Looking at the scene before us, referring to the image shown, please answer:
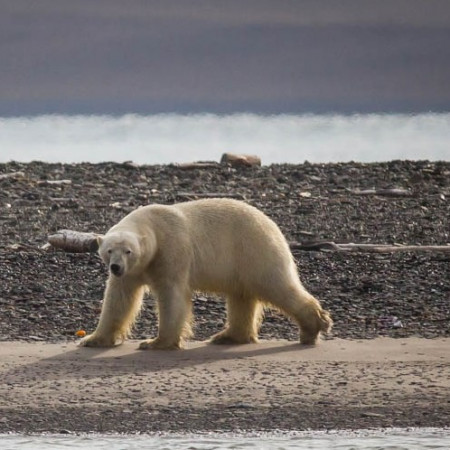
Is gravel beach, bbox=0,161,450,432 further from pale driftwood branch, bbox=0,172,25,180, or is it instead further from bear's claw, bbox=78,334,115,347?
pale driftwood branch, bbox=0,172,25,180

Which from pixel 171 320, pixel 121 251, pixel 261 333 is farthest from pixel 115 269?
pixel 261 333

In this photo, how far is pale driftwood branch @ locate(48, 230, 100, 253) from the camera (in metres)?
10.6

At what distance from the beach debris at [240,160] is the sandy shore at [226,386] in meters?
8.14

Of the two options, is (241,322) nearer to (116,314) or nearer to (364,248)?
(116,314)

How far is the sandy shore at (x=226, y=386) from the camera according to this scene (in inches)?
269

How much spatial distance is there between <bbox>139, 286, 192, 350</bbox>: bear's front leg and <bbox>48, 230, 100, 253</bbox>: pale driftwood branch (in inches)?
93.0

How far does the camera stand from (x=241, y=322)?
8.40 metres

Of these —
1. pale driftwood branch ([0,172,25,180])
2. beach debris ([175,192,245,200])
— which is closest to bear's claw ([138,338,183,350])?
beach debris ([175,192,245,200])

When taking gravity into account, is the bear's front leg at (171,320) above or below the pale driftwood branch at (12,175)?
below

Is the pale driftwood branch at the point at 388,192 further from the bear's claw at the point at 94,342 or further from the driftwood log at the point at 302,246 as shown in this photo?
the bear's claw at the point at 94,342

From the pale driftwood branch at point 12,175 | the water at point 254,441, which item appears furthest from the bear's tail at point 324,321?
the pale driftwood branch at point 12,175

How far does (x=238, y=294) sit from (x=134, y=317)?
64 centimetres

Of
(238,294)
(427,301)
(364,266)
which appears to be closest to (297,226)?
(364,266)

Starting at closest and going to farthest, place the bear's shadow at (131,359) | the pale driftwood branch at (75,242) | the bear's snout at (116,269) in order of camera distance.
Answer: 1. the bear's shadow at (131,359)
2. the bear's snout at (116,269)
3. the pale driftwood branch at (75,242)
